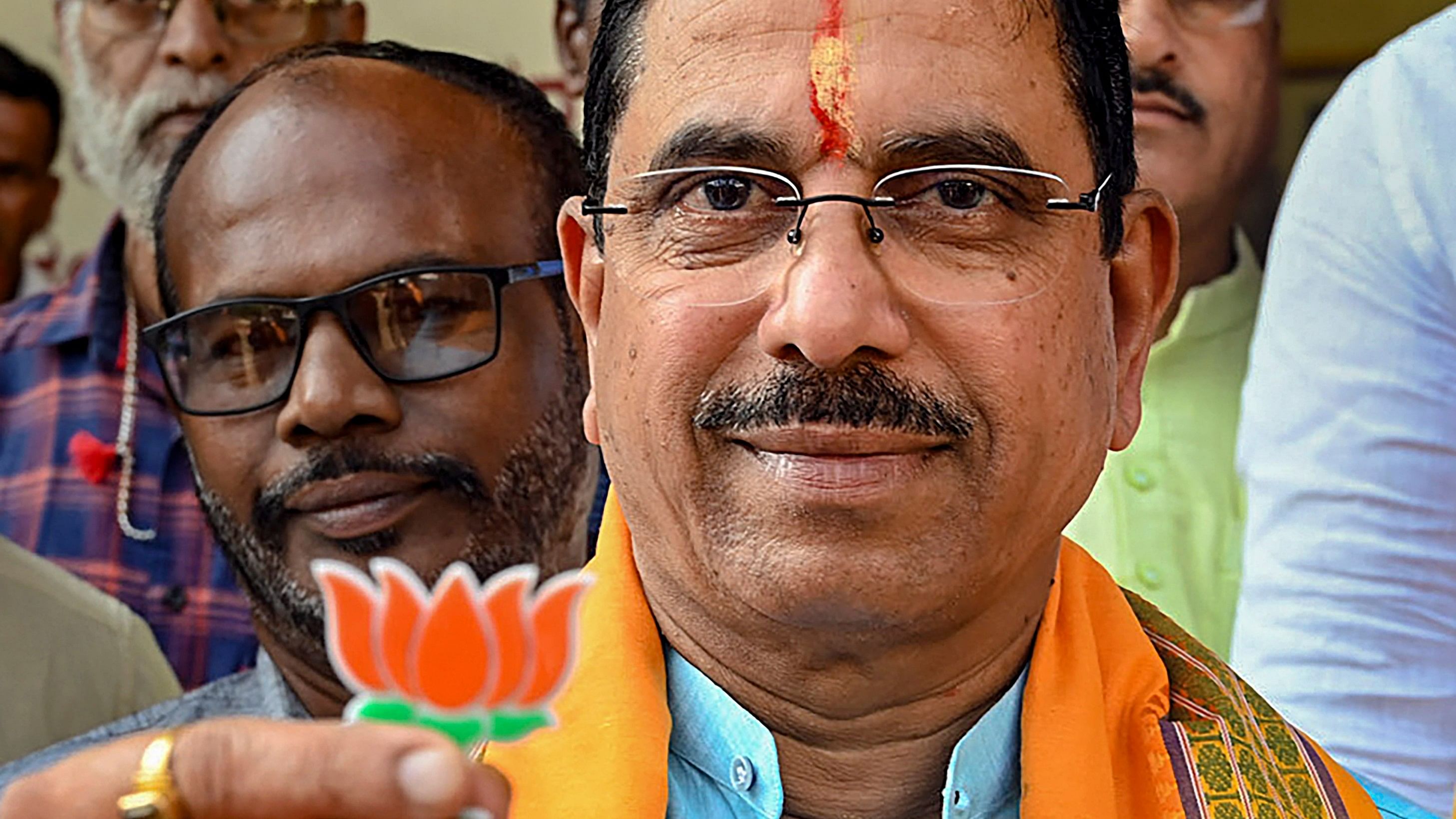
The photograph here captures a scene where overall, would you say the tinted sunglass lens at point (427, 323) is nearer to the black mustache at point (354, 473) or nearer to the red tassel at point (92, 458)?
the black mustache at point (354, 473)

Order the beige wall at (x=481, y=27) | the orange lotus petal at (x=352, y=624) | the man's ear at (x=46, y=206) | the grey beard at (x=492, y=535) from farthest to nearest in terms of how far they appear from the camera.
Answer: the man's ear at (x=46, y=206) → the beige wall at (x=481, y=27) → the grey beard at (x=492, y=535) → the orange lotus petal at (x=352, y=624)

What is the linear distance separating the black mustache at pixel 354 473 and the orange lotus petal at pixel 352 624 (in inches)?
42.7

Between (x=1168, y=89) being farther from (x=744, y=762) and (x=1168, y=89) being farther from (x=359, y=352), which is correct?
(x=744, y=762)

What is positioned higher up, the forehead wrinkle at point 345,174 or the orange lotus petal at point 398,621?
the forehead wrinkle at point 345,174

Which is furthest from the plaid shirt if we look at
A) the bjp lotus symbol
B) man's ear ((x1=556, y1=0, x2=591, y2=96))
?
the bjp lotus symbol

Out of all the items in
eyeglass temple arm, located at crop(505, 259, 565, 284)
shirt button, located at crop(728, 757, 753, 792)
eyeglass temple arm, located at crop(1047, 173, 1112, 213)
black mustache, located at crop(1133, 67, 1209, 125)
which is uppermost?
black mustache, located at crop(1133, 67, 1209, 125)

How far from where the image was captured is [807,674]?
1790 mm

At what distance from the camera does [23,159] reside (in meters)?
4.46

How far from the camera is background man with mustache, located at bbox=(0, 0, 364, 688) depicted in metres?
3.10

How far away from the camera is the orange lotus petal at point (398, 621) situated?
4.13ft

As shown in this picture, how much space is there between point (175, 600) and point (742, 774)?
156 centimetres

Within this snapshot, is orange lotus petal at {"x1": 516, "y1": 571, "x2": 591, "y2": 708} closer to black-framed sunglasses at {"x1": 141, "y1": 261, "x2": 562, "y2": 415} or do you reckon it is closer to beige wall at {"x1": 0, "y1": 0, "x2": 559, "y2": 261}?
black-framed sunglasses at {"x1": 141, "y1": 261, "x2": 562, "y2": 415}

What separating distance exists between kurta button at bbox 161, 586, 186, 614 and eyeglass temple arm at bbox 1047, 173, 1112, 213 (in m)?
A: 1.81

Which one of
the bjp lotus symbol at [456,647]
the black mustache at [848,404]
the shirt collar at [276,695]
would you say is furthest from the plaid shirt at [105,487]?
the bjp lotus symbol at [456,647]
